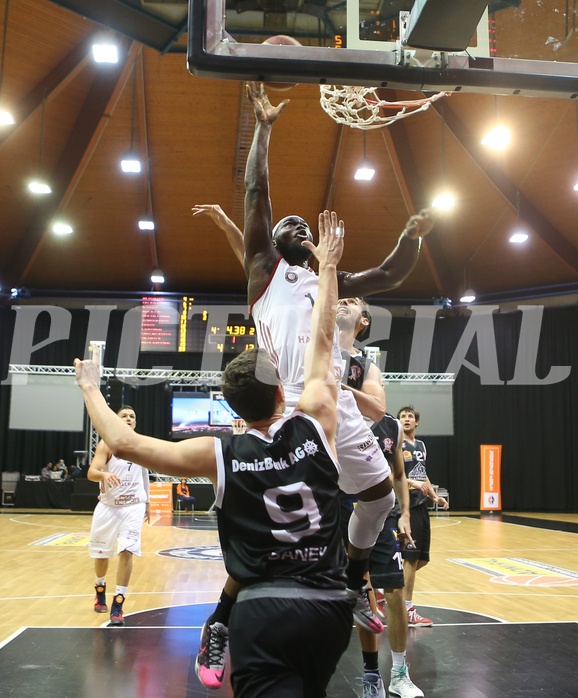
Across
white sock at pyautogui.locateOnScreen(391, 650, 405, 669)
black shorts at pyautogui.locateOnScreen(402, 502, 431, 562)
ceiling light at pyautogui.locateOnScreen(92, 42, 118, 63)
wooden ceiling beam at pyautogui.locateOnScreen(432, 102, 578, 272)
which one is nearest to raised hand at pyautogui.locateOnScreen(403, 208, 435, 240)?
white sock at pyautogui.locateOnScreen(391, 650, 405, 669)

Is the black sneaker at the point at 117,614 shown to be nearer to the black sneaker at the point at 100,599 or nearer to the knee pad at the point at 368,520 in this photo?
the black sneaker at the point at 100,599

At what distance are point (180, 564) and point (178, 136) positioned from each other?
9066 mm

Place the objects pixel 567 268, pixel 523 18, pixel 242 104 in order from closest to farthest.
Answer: pixel 523 18, pixel 242 104, pixel 567 268

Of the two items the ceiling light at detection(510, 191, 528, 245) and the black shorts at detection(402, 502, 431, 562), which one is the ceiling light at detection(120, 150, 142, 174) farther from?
the black shorts at detection(402, 502, 431, 562)

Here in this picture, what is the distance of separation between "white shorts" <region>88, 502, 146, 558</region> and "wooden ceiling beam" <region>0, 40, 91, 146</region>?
8596mm

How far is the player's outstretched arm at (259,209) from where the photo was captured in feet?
11.4

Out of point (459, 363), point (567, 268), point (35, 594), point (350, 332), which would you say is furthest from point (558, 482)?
point (350, 332)

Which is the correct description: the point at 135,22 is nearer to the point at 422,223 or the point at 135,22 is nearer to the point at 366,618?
the point at 422,223

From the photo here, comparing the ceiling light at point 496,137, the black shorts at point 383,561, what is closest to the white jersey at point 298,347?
the black shorts at point 383,561

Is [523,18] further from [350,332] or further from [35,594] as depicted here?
[35,594]

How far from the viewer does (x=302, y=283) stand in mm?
3502

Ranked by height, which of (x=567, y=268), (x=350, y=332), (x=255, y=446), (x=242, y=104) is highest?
(x=242, y=104)

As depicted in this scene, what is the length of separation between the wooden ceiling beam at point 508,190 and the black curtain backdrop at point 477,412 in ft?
11.1

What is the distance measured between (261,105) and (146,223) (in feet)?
46.0
